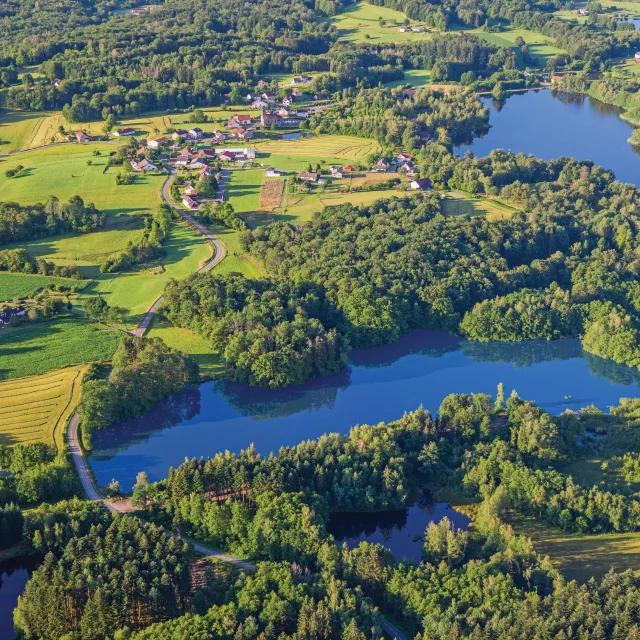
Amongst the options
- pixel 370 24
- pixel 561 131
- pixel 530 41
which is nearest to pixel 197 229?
pixel 561 131

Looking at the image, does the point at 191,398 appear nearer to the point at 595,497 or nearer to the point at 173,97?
the point at 595,497

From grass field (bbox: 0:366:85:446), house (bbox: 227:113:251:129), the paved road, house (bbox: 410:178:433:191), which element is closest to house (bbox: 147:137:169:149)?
the paved road

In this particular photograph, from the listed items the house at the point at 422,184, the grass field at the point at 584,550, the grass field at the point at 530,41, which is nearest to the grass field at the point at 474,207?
the house at the point at 422,184

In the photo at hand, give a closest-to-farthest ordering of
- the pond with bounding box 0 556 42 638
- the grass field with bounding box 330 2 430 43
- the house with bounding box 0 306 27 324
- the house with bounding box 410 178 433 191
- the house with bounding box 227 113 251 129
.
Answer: the pond with bounding box 0 556 42 638
the house with bounding box 0 306 27 324
the house with bounding box 410 178 433 191
the house with bounding box 227 113 251 129
the grass field with bounding box 330 2 430 43

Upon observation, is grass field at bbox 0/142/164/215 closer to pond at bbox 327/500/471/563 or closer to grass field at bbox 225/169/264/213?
grass field at bbox 225/169/264/213

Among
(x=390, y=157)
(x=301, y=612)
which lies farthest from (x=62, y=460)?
(x=390, y=157)

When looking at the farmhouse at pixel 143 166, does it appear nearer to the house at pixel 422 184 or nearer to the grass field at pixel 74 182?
the grass field at pixel 74 182
